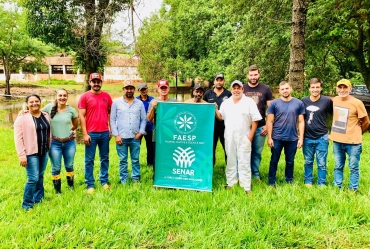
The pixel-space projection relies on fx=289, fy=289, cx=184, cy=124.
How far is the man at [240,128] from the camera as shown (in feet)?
14.4

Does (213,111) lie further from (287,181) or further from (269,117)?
(287,181)

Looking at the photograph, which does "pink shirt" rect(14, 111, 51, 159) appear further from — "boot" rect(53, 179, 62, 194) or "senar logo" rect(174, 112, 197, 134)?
"senar logo" rect(174, 112, 197, 134)

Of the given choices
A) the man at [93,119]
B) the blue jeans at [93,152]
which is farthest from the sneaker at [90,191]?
the blue jeans at [93,152]

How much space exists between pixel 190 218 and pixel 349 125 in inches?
107

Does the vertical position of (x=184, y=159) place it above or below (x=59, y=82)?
below

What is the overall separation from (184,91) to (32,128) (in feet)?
120

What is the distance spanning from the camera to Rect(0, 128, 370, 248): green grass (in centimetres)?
322

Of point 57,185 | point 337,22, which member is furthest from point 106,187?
point 337,22

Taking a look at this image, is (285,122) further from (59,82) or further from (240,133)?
(59,82)

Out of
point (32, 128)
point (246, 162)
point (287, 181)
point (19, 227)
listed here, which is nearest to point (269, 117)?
point (246, 162)

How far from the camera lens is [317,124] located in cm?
448

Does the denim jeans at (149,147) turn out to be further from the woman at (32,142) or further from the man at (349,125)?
the man at (349,125)

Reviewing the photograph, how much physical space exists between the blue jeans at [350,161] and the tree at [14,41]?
28303 mm

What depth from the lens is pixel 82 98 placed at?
14.6 ft
